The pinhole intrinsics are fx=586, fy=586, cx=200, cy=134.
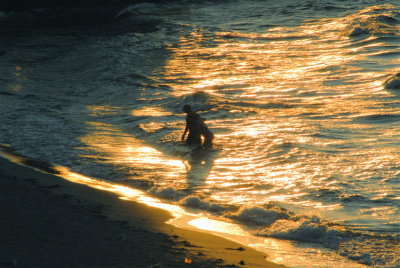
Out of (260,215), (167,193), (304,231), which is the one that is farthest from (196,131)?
(304,231)

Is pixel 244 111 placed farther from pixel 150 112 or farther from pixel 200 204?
pixel 200 204

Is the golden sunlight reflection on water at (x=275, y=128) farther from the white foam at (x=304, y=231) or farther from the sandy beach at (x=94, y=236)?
the sandy beach at (x=94, y=236)

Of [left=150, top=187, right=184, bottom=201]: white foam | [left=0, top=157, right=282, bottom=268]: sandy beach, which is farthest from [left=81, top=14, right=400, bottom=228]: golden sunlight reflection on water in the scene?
[left=0, top=157, right=282, bottom=268]: sandy beach

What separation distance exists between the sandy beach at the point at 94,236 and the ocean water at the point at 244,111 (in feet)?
3.05

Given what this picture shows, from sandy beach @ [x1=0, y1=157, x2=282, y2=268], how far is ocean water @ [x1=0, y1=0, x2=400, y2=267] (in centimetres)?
93

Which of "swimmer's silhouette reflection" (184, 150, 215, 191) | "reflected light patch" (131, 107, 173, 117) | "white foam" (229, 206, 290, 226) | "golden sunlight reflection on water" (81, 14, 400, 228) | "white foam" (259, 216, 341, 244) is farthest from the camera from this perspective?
"reflected light patch" (131, 107, 173, 117)

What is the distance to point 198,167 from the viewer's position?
473 inches

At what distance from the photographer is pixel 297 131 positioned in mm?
14078

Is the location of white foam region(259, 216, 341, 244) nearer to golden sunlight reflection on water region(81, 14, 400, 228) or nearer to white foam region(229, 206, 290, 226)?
white foam region(229, 206, 290, 226)

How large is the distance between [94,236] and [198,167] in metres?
4.80

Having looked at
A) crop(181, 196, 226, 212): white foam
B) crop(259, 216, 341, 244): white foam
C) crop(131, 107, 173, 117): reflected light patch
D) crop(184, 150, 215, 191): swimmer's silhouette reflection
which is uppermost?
crop(259, 216, 341, 244): white foam

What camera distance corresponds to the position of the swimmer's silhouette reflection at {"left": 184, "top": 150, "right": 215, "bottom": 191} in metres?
10.9

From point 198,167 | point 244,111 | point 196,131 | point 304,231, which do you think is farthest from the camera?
point 244,111

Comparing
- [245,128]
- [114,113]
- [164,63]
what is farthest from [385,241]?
[164,63]
